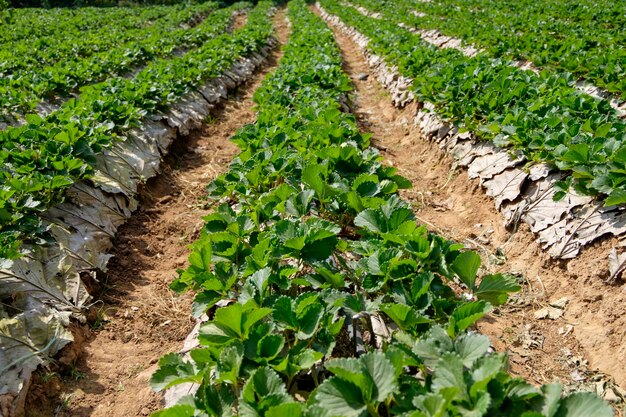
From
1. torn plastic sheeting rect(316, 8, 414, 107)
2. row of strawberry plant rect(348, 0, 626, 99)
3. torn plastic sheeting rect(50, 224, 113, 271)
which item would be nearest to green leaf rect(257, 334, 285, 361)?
torn plastic sheeting rect(50, 224, 113, 271)

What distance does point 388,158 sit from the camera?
7.08 m

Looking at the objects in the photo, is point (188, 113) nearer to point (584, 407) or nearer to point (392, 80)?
point (392, 80)

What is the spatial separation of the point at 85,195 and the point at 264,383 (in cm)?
389

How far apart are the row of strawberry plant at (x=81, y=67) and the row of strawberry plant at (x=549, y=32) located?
28.6 feet

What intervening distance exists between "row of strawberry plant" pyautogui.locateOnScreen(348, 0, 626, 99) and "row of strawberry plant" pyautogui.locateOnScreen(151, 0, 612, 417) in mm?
5582

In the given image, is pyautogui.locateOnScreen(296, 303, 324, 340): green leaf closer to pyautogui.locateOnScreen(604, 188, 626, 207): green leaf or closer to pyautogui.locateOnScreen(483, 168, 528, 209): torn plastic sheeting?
pyautogui.locateOnScreen(604, 188, 626, 207): green leaf

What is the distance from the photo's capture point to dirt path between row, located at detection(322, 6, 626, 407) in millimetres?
3184

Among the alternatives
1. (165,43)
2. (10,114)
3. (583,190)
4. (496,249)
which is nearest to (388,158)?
(496,249)

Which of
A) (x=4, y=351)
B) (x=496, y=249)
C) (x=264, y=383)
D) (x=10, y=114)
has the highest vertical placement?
(x=10, y=114)

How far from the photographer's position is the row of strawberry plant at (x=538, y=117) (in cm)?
388

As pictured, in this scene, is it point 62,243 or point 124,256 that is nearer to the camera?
point 62,243

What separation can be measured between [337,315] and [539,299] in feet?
6.70

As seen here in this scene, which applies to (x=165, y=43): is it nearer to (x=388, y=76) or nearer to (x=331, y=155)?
(x=388, y=76)

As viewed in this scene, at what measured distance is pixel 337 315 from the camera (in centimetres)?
277
